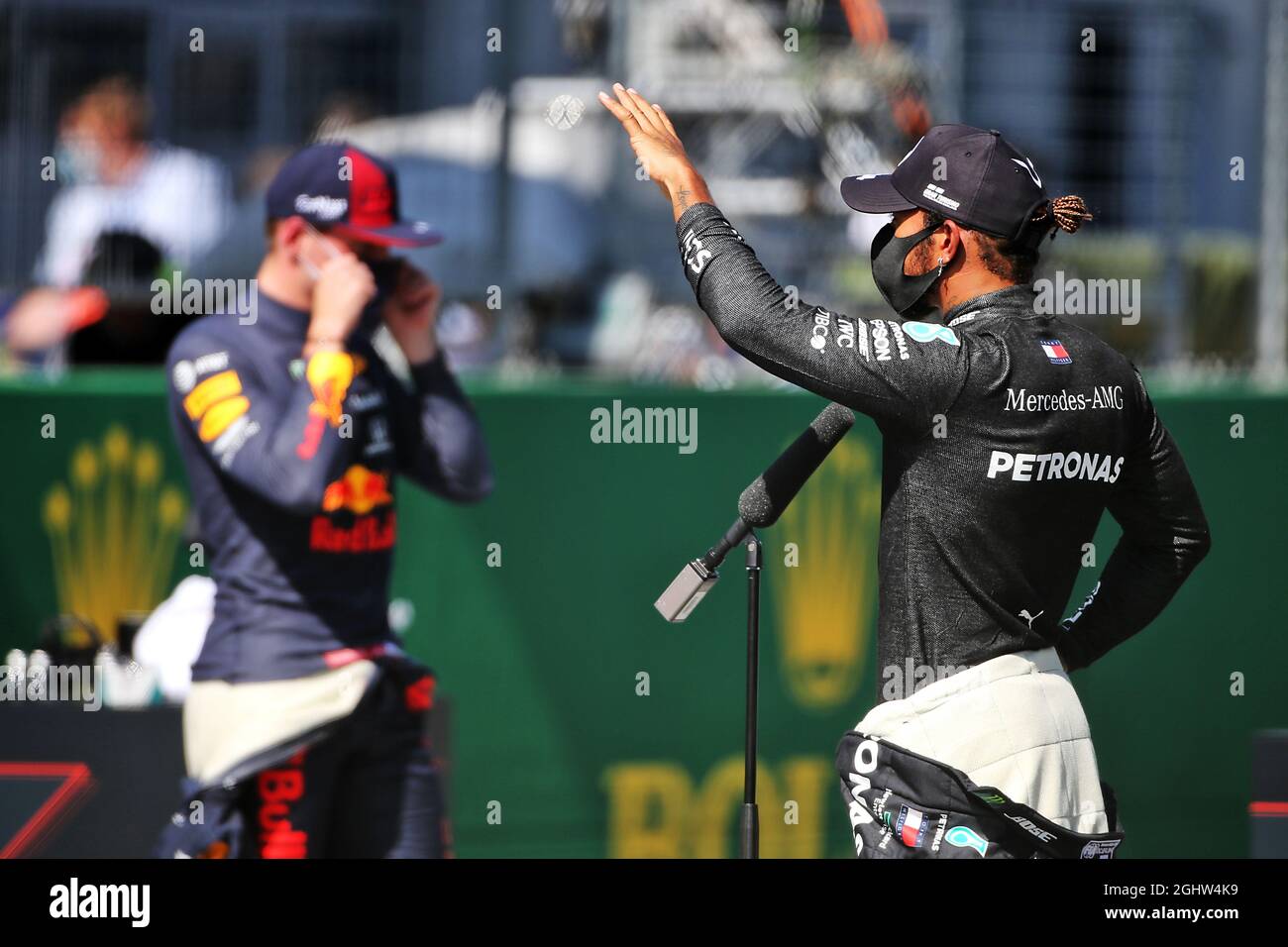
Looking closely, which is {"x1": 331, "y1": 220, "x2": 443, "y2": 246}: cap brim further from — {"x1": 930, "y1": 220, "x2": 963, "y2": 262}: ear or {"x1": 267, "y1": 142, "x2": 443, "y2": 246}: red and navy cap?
{"x1": 930, "y1": 220, "x2": 963, "y2": 262}: ear

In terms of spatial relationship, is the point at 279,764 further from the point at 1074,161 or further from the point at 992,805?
the point at 1074,161

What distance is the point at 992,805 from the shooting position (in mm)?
2840

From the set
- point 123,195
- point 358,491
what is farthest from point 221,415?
point 123,195

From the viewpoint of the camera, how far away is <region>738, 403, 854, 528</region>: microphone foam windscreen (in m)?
2.95

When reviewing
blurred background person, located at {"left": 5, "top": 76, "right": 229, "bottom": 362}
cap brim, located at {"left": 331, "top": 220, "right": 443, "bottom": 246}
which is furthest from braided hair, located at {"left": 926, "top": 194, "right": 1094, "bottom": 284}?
blurred background person, located at {"left": 5, "top": 76, "right": 229, "bottom": 362}

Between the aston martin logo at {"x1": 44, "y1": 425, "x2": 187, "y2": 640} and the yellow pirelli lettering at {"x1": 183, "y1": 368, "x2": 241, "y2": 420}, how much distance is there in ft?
5.04

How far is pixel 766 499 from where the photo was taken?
2.95 m

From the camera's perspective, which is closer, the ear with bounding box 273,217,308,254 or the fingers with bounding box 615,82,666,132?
the fingers with bounding box 615,82,666,132

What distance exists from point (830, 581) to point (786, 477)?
8.70 ft

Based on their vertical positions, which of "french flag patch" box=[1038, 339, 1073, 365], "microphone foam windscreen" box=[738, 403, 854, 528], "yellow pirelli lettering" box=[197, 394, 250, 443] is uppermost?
"french flag patch" box=[1038, 339, 1073, 365]

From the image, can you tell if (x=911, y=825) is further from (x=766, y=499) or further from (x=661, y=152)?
(x=661, y=152)

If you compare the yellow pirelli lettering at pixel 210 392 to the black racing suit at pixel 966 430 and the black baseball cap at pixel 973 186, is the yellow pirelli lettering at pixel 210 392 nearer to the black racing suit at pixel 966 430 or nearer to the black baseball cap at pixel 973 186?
the black racing suit at pixel 966 430
